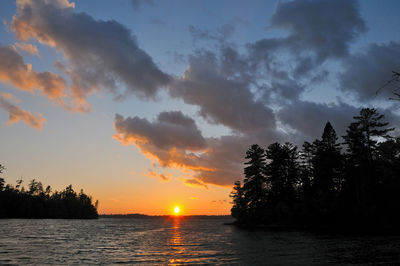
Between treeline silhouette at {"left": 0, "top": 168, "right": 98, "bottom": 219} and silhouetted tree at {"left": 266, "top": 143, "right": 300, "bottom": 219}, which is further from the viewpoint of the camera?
treeline silhouette at {"left": 0, "top": 168, "right": 98, "bottom": 219}

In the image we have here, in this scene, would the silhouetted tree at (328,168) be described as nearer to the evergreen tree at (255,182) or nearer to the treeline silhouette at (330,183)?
the treeline silhouette at (330,183)

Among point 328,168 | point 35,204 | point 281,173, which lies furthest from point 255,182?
point 35,204

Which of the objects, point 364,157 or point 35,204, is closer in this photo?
point 364,157

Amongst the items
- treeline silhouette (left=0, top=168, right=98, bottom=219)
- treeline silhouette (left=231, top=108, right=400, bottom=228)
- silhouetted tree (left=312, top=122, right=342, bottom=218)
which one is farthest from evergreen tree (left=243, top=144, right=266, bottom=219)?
treeline silhouette (left=0, top=168, right=98, bottom=219)

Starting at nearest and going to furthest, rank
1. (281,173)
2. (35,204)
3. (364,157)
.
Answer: (364,157) < (281,173) < (35,204)

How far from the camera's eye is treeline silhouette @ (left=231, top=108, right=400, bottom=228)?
5047cm

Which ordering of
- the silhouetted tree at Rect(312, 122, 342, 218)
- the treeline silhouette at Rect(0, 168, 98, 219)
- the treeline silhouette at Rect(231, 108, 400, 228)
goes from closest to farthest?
the treeline silhouette at Rect(231, 108, 400, 228)
the silhouetted tree at Rect(312, 122, 342, 218)
the treeline silhouette at Rect(0, 168, 98, 219)

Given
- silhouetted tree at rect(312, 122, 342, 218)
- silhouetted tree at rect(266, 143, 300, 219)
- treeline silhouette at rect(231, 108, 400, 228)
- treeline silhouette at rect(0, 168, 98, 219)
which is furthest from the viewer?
treeline silhouette at rect(0, 168, 98, 219)

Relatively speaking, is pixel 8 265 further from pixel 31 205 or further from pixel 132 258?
pixel 31 205

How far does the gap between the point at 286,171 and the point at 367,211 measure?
2627 cm

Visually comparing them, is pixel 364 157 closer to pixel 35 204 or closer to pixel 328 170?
pixel 328 170

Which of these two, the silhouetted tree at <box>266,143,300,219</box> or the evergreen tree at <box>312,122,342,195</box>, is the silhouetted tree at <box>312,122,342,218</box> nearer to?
the evergreen tree at <box>312,122,342,195</box>

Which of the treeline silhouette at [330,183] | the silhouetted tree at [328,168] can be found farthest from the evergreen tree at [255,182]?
the silhouetted tree at [328,168]

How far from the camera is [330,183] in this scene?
210ft
